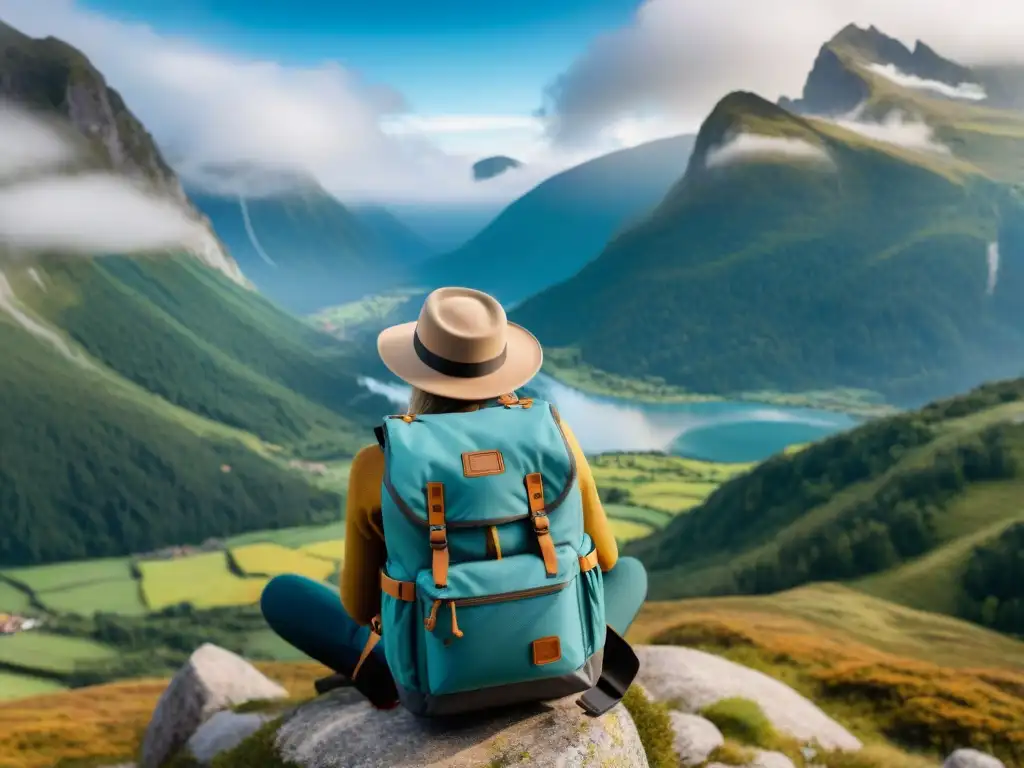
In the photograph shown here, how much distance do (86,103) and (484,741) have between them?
200904 mm

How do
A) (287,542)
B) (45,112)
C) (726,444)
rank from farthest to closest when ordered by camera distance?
(45,112), (726,444), (287,542)

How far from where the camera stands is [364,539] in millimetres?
5629

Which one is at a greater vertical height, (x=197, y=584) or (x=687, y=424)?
(x=687, y=424)

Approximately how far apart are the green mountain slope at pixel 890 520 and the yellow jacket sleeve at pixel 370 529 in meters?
23.7

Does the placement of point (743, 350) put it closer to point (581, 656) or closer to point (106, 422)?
point (106, 422)

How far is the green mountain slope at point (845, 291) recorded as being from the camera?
538ft

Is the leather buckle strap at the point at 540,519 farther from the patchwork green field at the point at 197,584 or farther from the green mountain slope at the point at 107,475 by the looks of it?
the green mountain slope at the point at 107,475

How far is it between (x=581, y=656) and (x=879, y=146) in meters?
215

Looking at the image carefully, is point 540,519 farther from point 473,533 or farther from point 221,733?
point 221,733

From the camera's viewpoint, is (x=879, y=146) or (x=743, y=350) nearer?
(x=743, y=350)

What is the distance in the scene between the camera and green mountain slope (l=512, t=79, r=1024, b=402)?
164000 millimetres

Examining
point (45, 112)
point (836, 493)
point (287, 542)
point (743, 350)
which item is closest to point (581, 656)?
point (836, 493)

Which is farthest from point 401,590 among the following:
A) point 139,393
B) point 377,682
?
point 139,393

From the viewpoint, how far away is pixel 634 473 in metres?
106
